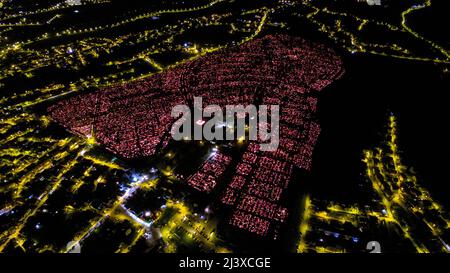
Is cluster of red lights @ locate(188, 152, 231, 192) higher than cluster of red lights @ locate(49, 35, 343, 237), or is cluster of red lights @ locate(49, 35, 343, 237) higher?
cluster of red lights @ locate(49, 35, 343, 237)

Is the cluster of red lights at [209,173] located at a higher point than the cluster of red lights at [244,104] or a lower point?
lower

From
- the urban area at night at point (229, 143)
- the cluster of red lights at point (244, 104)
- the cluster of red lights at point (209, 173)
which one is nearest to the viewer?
the urban area at night at point (229, 143)

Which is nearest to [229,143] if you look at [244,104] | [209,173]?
[209,173]

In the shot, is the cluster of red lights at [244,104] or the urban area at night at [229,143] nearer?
the urban area at night at [229,143]

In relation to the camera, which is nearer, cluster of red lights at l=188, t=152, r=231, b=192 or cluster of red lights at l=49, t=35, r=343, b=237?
cluster of red lights at l=49, t=35, r=343, b=237

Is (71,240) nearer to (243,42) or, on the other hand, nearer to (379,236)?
(379,236)

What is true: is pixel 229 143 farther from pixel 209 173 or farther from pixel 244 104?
pixel 244 104

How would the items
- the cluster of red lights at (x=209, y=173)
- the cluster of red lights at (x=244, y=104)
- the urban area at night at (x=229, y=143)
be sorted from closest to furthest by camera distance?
the urban area at night at (x=229, y=143)
the cluster of red lights at (x=244, y=104)
the cluster of red lights at (x=209, y=173)
